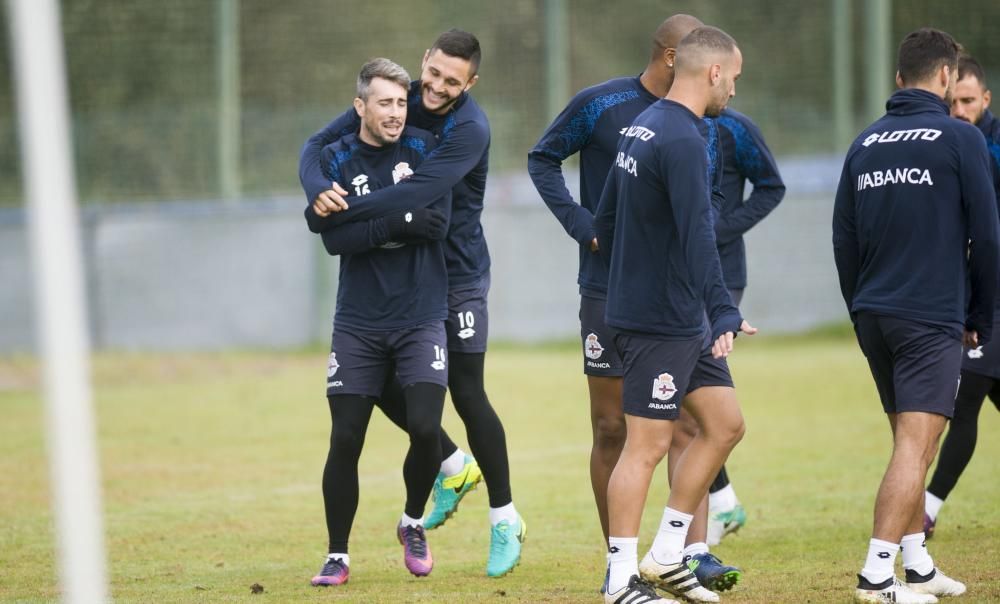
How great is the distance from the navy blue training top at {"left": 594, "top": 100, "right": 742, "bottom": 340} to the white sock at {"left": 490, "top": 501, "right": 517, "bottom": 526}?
1.56 metres

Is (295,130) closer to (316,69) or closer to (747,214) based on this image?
(316,69)

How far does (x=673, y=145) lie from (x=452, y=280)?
192 centimetres

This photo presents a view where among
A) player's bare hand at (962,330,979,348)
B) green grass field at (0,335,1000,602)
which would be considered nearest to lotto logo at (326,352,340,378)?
green grass field at (0,335,1000,602)

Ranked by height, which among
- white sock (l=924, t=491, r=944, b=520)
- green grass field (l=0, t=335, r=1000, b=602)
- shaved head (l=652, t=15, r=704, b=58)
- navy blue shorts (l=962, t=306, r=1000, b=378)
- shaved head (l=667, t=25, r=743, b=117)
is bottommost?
green grass field (l=0, t=335, r=1000, b=602)

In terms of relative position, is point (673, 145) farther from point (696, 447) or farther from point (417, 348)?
point (417, 348)

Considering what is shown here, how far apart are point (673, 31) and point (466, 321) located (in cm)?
179

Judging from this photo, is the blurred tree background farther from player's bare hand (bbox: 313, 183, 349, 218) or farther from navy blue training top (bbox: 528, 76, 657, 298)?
player's bare hand (bbox: 313, 183, 349, 218)

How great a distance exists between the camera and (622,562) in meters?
5.41

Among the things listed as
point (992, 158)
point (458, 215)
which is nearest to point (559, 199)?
point (458, 215)

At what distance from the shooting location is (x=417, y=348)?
6.37 meters

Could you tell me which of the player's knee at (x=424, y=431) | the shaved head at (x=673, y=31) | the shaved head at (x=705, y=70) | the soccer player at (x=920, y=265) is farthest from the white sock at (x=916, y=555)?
the shaved head at (x=673, y=31)

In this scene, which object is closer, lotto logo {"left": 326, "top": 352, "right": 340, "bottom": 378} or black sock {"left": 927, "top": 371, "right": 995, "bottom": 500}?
lotto logo {"left": 326, "top": 352, "right": 340, "bottom": 378}

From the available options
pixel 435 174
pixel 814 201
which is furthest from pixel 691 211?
pixel 814 201

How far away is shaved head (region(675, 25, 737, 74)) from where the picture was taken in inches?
212
